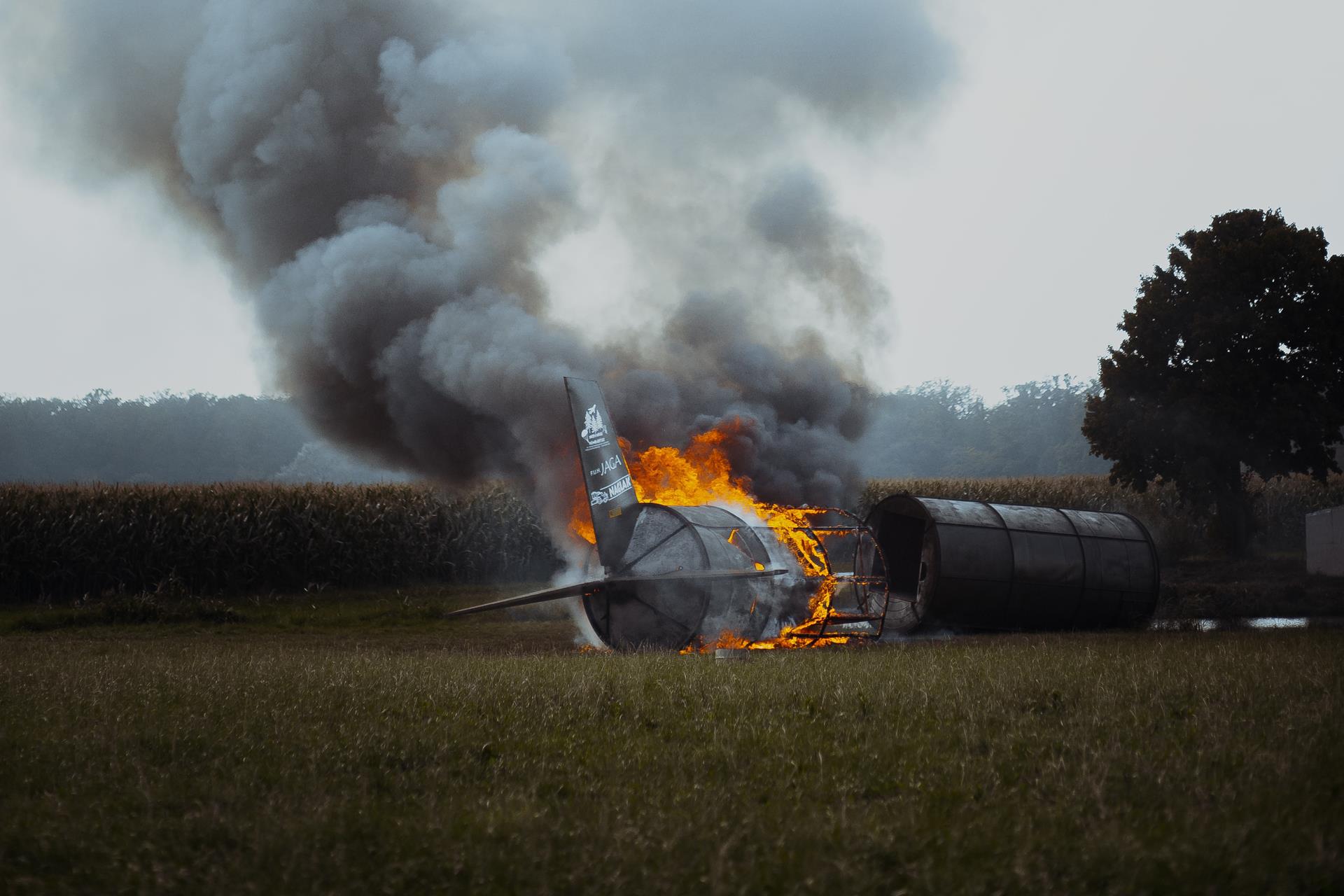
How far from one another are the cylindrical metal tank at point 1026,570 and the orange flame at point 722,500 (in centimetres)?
253

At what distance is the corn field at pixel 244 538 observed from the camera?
79.1 feet

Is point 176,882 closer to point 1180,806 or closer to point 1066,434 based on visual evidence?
point 1180,806

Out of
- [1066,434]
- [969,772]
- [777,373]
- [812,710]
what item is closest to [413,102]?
[777,373]

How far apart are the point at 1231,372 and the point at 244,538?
82.2 feet

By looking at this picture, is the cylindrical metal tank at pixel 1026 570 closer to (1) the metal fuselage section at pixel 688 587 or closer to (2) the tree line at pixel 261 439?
(1) the metal fuselage section at pixel 688 587

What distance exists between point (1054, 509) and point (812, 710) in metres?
12.9

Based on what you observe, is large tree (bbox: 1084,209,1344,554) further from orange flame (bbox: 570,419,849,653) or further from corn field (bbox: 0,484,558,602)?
corn field (bbox: 0,484,558,602)

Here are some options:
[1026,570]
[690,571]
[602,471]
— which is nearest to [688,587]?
[690,571]

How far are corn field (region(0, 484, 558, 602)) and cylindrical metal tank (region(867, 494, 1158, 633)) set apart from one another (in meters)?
12.3

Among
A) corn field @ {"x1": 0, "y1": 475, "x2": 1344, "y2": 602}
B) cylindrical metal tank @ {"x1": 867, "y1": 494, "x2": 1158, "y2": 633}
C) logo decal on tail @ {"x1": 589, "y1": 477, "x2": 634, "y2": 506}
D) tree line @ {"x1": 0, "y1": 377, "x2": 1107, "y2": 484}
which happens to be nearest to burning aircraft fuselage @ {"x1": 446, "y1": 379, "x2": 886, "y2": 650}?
logo decal on tail @ {"x1": 589, "y1": 477, "x2": 634, "y2": 506}

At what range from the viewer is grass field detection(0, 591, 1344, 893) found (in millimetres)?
4539

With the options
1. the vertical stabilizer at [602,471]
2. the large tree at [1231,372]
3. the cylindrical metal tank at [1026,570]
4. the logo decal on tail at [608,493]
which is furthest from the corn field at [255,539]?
the logo decal on tail at [608,493]

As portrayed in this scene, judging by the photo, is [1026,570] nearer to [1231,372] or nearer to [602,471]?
[602,471]

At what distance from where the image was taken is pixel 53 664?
12375 mm
